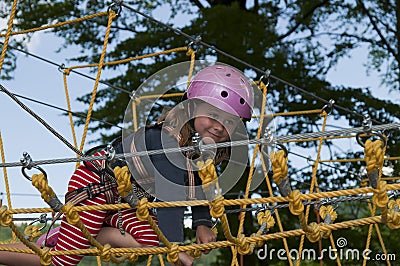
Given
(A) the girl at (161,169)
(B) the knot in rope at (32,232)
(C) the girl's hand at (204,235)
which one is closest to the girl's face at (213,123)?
(A) the girl at (161,169)

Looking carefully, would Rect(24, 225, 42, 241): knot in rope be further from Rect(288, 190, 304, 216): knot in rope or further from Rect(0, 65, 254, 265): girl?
Rect(288, 190, 304, 216): knot in rope

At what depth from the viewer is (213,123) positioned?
5.84 ft

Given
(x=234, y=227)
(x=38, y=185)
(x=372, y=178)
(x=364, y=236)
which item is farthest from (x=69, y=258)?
(x=364, y=236)

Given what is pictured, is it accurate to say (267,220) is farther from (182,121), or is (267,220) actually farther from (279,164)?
(279,164)

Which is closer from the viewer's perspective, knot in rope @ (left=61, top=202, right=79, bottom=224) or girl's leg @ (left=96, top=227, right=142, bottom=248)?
knot in rope @ (left=61, top=202, right=79, bottom=224)

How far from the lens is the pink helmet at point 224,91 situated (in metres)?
1.80

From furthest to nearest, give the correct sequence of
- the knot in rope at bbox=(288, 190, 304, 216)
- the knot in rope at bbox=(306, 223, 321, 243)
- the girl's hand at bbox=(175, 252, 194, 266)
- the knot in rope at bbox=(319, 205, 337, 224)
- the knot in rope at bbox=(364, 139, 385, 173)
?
the knot in rope at bbox=(319, 205, 337, 224) → the girl's hand at bbox=(175, 252, 194, 266) → the knot in rope at bbox=(306, 223, 321, 243) → the knot in rope at bbox=(288, 190, 304, 216) → the knot in rope at bbox=(364, 139, 385, 173)

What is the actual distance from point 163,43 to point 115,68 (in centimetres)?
50

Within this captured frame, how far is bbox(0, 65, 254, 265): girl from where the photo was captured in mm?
1723

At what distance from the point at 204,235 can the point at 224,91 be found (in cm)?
42

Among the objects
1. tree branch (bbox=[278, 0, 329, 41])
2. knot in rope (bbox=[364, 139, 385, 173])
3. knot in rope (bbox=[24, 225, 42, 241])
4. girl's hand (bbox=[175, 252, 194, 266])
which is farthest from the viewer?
tree branch (bbox=[278, 0, 329, 41])

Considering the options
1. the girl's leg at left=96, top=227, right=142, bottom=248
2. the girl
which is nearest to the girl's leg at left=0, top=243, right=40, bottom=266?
the girl

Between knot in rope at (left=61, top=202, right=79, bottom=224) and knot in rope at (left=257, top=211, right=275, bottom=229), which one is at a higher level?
knot in rope at (left=257, top=211, right=275, bottom=229)

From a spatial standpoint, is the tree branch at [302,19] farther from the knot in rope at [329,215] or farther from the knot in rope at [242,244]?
the knot in rope at [242,244]
